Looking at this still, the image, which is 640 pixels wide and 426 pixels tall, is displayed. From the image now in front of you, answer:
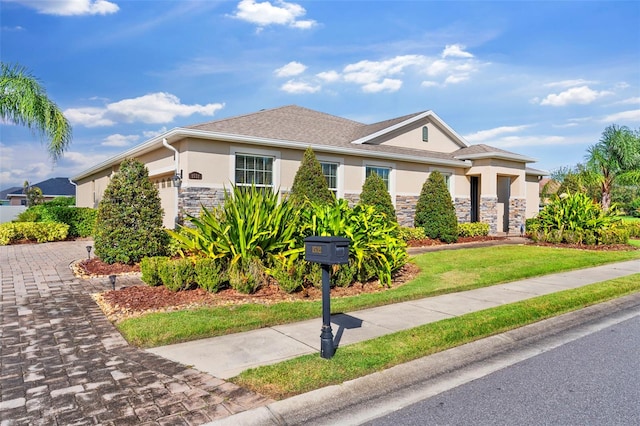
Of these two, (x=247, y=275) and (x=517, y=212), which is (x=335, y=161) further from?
(x=517, y=212)

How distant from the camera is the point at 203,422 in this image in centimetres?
292

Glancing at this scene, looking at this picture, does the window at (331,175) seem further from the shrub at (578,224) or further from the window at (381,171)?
the shrub at (578,224)

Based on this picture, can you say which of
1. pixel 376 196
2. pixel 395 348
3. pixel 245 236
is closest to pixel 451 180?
pixel 376 196

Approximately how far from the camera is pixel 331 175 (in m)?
15.0

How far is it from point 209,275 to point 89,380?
3.16 m

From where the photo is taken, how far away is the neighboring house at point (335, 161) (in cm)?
1220

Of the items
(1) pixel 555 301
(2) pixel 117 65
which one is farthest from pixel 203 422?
(2) pixel 117 65

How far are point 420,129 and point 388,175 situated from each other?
355 cm

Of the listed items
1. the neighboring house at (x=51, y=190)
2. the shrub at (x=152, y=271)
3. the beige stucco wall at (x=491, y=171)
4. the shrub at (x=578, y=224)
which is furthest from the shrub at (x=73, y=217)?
the neighboring house at (x=51, y=190)

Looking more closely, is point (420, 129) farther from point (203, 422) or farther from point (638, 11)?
point (203, 422)

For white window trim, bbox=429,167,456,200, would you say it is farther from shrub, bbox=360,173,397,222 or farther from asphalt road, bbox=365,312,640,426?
asphalt road, bbox=365,312,640,426

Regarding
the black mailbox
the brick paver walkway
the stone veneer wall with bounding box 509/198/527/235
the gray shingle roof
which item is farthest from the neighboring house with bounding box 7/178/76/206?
the black mailbox

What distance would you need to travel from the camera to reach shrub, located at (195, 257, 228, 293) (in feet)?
22.1

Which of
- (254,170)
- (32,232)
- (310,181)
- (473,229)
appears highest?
(254,170)
